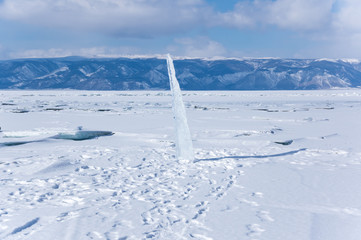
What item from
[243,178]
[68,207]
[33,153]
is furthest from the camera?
[33,153]

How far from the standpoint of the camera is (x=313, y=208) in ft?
17.4

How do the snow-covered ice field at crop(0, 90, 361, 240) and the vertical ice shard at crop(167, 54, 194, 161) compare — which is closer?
the snow-covered ice field at crop(0, 90, 361, 240)

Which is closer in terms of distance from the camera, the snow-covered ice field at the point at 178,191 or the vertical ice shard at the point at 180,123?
the snow-covered ice field at the point at 178,191

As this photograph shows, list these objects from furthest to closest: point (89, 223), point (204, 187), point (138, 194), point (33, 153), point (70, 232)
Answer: point (33, 153) < point (204, 187) < point (138, 194) < point (89, 223) < point (70, 232)

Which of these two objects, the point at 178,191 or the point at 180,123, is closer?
the point at 178,191

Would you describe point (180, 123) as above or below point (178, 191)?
above

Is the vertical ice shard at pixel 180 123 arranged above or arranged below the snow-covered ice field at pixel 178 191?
above

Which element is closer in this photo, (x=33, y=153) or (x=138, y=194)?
(x=138, y=194)

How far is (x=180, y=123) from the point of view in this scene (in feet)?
29.0

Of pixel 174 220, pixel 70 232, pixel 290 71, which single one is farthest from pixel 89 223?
pixel 290 71

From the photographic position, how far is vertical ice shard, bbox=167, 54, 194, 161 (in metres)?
8.77

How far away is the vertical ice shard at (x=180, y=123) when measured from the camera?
8766 millimetres

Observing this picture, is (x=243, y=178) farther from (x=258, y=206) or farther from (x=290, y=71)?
(x=290, y=71)

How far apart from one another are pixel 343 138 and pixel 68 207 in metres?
10.8
